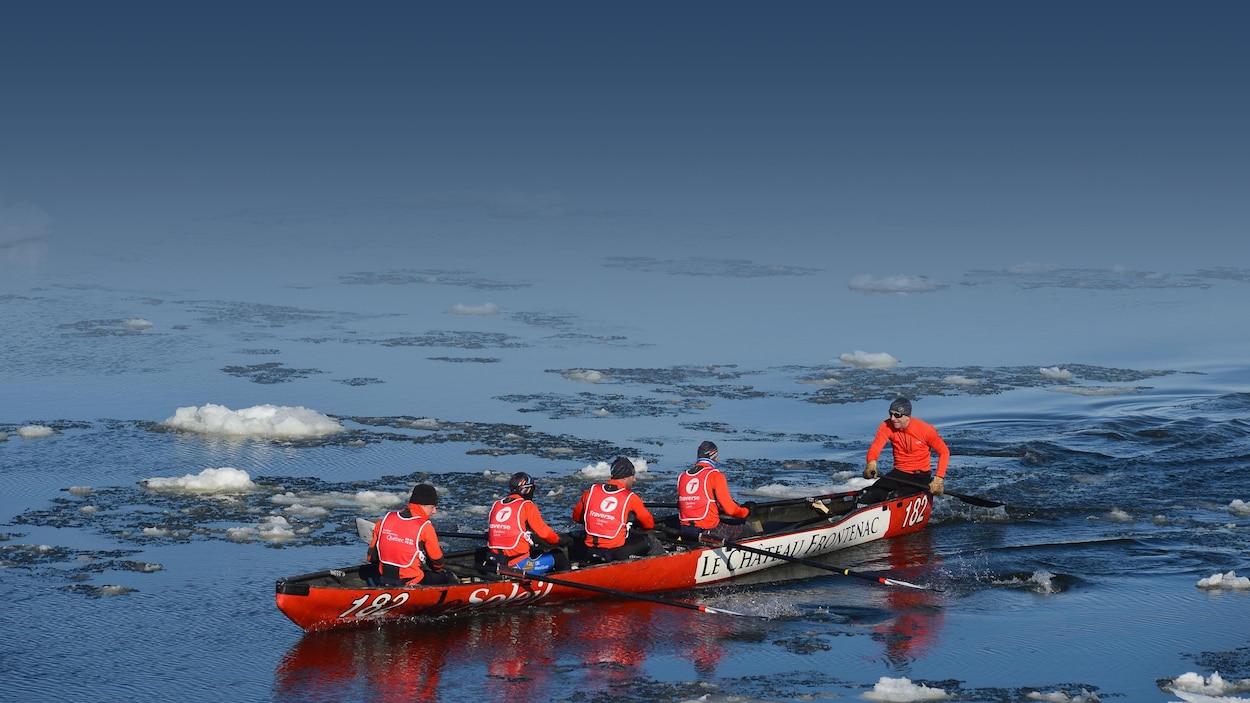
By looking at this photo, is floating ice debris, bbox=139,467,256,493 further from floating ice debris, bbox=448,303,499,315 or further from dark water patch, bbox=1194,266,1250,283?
dark water patch, bbox=1194,266,1250,283

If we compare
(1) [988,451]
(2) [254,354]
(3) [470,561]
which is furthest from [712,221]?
(3) [470,561]

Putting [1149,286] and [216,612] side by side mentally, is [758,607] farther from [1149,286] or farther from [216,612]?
[1149,286]

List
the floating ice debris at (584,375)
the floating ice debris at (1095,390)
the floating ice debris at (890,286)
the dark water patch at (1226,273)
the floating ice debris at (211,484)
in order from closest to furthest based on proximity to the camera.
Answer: the floating ice debris at (211,484) → the floating ice debris at (1095,390) → the floating ice debris at (584,375) → the floating ice debris at (890,286) → the dark water patch at (1226,273)

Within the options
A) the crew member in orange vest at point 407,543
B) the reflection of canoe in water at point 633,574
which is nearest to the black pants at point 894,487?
the reflection of canoe in water at point 633,574

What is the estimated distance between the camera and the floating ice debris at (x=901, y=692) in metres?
10.7

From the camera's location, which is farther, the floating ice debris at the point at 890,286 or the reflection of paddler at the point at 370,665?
the floating ice debris at the point at 890,286

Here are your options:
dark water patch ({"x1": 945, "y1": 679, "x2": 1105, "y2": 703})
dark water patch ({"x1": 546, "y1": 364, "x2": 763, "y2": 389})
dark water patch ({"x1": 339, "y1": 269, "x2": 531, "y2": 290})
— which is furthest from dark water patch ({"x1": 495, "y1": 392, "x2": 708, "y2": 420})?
dark water patch ({"x1": 339, "y1": 269, "x2": 531, "y2": 290})

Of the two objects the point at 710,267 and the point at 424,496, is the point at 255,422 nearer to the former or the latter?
the point at 424,496

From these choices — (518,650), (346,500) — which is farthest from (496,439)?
(518,650)

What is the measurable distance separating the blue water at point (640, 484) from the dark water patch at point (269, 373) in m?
0.10

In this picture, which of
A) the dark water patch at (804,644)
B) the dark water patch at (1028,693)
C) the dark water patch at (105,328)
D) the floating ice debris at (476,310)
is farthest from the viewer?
the floating ice debris at (476,310)

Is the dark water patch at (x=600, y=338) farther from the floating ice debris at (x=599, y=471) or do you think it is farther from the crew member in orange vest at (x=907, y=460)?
the crew member in orange vest at (x=907, y=460)

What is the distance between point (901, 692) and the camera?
35.1 feet

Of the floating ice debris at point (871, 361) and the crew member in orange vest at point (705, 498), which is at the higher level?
the floating ice debris at point (871, 361)
